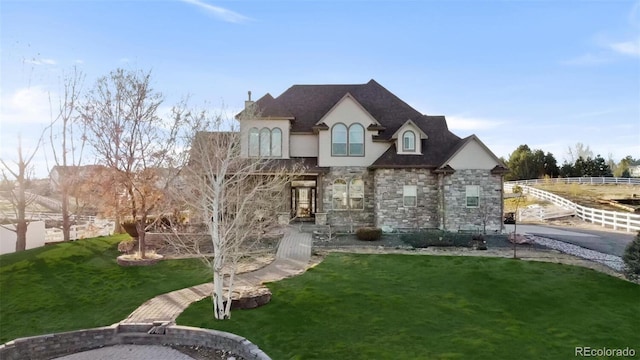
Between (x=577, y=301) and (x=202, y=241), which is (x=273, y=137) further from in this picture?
(x=577, y=301)

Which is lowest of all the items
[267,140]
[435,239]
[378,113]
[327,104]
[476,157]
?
[435,239]

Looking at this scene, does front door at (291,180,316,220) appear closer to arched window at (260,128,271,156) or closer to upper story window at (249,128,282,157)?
upper story window at (249,128,282,157)

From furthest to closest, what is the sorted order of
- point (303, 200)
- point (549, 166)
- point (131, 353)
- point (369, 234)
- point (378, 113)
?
point (549, 166), point (378, 113), point (303, 200), point (369, 234), point (131, 353)

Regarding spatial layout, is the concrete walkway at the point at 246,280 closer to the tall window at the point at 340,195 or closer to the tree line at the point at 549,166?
the tall window at the point at 340,195

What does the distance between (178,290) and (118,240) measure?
1031cm

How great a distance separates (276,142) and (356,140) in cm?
531

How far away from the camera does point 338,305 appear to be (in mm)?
11914

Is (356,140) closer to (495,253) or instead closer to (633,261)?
(495,253)

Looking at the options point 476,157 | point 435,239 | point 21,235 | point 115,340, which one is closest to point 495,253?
point 435,239

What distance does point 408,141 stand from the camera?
24.9 meters

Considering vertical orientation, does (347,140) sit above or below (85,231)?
above

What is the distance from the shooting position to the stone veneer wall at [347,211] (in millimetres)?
25391

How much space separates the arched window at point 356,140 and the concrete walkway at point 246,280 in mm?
6449

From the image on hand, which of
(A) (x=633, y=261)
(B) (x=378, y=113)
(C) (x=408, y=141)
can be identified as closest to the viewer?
(A) (x=633, y=261)
